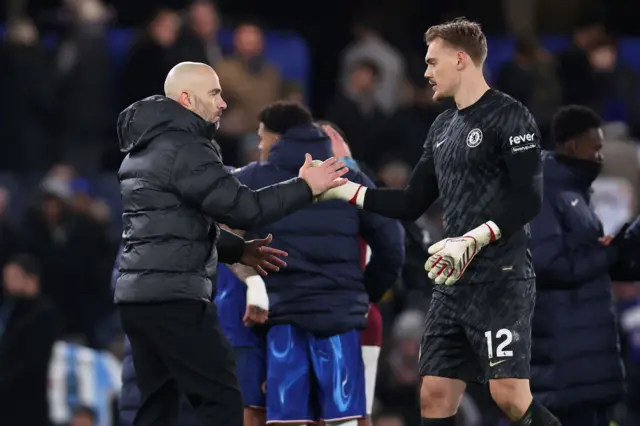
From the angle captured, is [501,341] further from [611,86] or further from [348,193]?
[611,86]

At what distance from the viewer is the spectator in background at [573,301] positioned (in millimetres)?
8430

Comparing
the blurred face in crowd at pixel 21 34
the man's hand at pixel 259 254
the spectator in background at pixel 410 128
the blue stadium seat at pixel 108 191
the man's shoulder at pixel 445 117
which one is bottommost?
the man's hand at pixel 259 254

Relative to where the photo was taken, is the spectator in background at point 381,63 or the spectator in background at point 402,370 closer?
the spectator in background at point 402,370

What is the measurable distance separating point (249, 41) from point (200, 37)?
0.44m

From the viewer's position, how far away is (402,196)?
742cm

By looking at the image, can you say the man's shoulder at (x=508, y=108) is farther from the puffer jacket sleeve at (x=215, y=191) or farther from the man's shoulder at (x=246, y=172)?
the man's shoulder at (x=246, y=172)

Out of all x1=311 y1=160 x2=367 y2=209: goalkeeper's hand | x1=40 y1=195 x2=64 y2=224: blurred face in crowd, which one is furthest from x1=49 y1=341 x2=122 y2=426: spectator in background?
x1=311 y1=160 x2=367 y2=209: goalkeeper's hand

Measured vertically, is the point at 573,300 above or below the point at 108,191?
below

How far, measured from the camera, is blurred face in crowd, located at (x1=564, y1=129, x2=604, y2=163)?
338 inches

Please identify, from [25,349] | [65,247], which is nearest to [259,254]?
[25,349]

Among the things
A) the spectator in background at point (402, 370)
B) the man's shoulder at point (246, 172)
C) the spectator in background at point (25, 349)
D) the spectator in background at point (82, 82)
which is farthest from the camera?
the spectator in background at point (82, 82)

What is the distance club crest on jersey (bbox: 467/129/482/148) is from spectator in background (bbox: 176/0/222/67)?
22.6 ft

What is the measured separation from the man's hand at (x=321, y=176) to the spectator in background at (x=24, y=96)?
744 centimetres

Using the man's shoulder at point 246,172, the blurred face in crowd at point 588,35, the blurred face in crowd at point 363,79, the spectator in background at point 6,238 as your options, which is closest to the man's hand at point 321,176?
the man's shoulder at point 246,172
